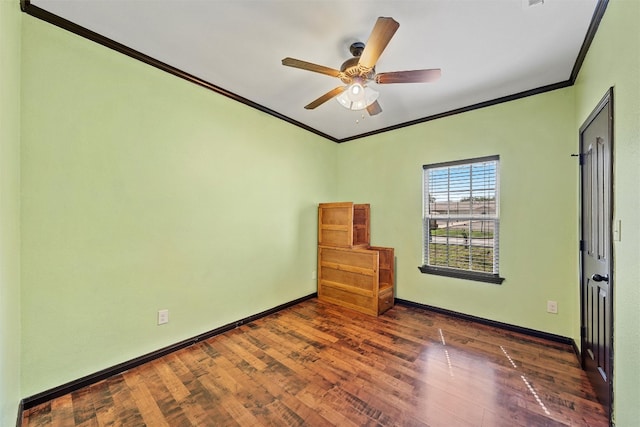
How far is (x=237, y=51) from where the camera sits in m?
2.09

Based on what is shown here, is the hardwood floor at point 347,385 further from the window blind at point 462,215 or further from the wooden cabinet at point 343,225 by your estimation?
the wooden cabinet at point 343,225

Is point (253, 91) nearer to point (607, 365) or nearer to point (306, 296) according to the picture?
point (306, 296)

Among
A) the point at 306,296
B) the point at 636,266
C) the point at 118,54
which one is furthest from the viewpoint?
the point at 306,296

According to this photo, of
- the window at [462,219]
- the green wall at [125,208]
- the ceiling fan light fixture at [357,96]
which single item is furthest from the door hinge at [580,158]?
the green wall at [125,208]

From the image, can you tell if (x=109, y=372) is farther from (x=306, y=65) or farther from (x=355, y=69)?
(x=355, y=69)

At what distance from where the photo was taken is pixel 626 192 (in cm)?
126

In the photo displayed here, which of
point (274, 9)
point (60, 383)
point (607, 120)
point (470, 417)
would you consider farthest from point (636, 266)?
point (60, 383)

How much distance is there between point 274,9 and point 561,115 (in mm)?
2859

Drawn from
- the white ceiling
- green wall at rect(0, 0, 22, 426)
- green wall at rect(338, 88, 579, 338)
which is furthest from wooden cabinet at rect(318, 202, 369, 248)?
green wall at rect(0, 0, 22, 426)

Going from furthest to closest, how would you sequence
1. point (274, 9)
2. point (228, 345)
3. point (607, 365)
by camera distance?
point (228, 345), point (274, 9), point (607, 365)

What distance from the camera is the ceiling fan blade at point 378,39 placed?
1.40 metres

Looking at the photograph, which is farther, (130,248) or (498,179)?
(498,179)

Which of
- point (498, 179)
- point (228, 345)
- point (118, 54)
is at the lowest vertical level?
point (228, 345)

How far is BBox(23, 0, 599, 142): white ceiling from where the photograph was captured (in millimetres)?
1643
